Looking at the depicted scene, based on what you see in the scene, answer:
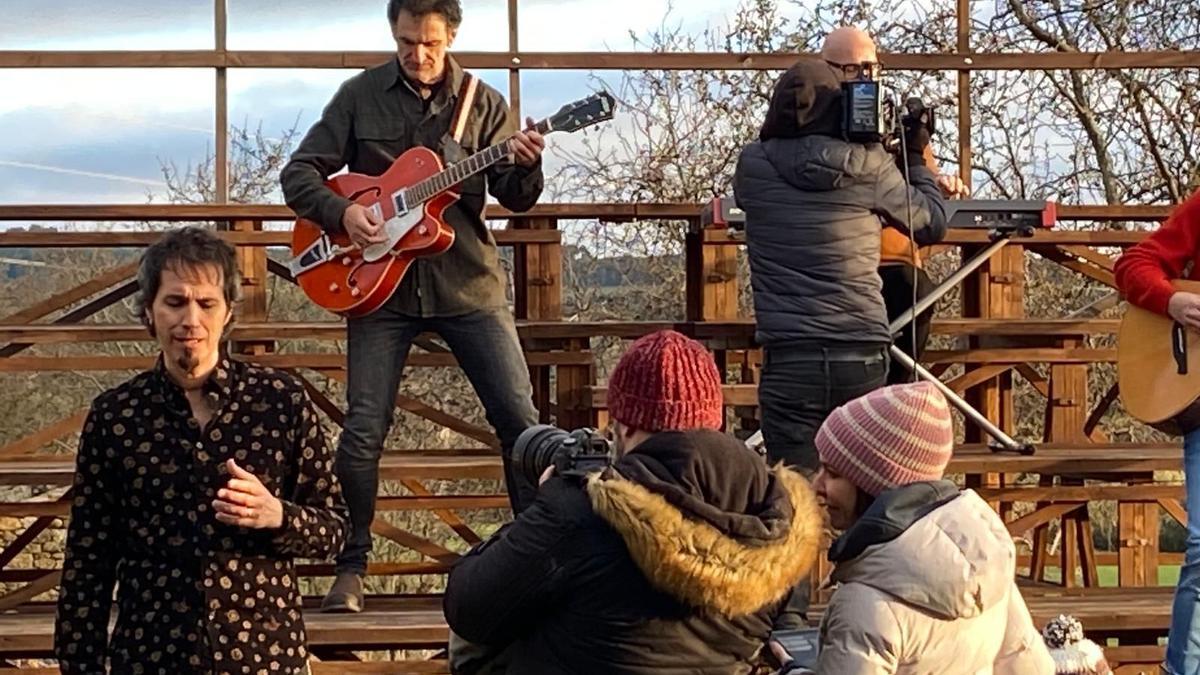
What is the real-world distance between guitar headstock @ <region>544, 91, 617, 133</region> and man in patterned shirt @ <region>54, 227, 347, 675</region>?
1.95 m

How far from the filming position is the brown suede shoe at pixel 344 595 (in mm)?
4430

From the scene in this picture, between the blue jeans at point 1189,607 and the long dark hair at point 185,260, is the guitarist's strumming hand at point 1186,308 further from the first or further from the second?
the long dark hair at point 185,260

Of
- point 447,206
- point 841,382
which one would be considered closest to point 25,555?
point 447,206

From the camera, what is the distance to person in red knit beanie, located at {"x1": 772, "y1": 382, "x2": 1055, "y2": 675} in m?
2.29

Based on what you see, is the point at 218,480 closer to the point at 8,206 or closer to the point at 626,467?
the point at 626,467

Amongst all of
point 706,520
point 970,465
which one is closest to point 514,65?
point 970,465

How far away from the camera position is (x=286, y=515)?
8.73 ft

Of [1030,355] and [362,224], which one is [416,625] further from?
[1030,355]

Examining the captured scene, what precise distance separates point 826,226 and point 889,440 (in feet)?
5.78

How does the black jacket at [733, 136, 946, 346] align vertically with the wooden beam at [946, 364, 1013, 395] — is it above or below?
above

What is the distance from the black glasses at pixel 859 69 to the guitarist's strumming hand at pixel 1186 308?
0.97m

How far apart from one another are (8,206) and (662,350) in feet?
14.8

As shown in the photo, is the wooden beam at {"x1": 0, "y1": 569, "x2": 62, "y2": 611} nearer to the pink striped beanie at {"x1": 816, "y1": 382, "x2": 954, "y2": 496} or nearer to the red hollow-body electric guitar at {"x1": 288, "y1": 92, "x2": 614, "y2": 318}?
the red hollow-body electric guitar at {"x1": 288, "y1": 92, "x2": 614, "y2": 318}

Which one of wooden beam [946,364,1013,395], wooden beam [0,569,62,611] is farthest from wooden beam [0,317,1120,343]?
wooden beam [0,569,62,611]
